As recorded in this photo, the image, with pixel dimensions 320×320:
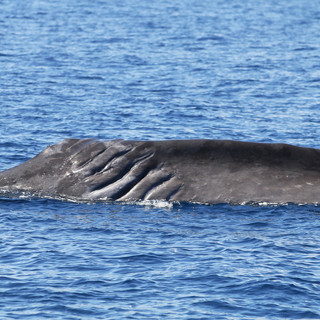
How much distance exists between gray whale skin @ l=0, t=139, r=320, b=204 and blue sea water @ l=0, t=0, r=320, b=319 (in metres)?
0.45

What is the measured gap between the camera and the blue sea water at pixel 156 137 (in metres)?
15.2

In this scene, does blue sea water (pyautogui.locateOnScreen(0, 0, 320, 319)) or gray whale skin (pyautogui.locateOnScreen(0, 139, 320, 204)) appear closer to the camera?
blue sea water (pyautogui.locateOnScreen(0, 0, 320, 319))

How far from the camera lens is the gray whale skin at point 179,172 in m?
20.2

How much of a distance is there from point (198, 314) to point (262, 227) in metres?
4.83

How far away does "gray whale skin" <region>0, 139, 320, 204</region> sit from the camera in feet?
66.3

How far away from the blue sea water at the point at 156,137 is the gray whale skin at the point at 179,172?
0.45 m

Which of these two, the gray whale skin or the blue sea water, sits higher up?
the gray whale skin

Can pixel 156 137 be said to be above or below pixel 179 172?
below

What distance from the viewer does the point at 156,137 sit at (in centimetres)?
3195

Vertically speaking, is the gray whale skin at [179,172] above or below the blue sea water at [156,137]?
above

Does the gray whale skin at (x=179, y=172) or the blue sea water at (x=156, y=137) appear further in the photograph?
the gray whale skin at (x=179, y=172)

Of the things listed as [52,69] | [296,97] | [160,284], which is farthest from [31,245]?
[52,69]

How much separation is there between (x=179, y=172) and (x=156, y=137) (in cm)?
1136

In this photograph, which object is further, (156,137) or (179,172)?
(156,137)
